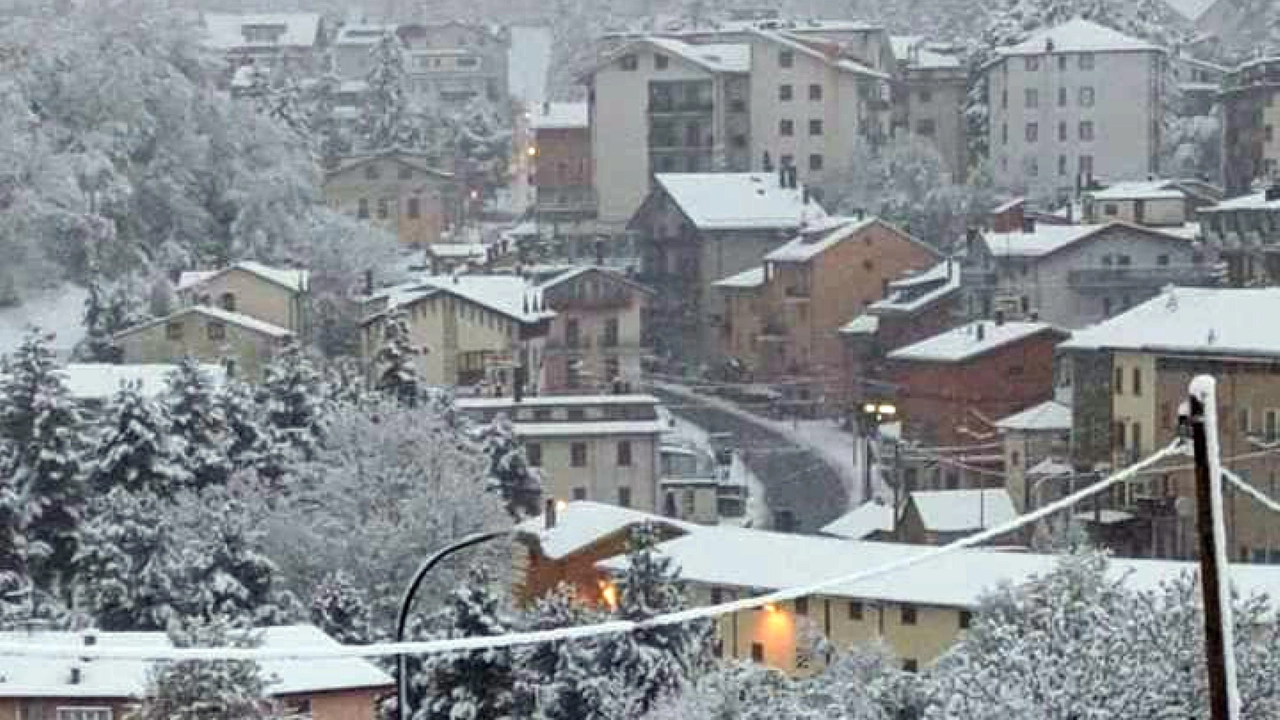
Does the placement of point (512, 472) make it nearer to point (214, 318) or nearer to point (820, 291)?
point (214, 318)

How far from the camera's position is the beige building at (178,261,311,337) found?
51.2m

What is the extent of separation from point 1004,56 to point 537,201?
11.0m

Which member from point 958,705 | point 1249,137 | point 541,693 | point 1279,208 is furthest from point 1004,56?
point 958,705

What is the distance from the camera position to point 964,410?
44219 millimetres

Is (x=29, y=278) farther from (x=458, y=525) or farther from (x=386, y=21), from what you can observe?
(x=386, y=21)

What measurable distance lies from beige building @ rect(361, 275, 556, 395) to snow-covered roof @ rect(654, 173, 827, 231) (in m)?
7.86

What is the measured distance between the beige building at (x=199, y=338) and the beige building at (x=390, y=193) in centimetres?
1677

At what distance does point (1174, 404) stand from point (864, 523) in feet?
15.3

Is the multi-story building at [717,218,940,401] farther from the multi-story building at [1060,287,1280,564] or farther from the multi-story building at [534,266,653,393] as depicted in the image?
the multi-story building at [1060,287,1280,564]

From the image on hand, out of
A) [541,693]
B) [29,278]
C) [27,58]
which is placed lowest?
[541,693]

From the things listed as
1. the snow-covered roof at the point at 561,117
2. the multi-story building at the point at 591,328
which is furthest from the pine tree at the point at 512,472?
the snow-covered roof at the point at 561,117

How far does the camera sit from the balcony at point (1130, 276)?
48844mm

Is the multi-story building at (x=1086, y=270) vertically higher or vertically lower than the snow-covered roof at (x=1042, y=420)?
higher

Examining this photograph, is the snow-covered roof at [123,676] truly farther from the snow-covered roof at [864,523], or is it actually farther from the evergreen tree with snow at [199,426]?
the snow-covered roof at [864,523]
